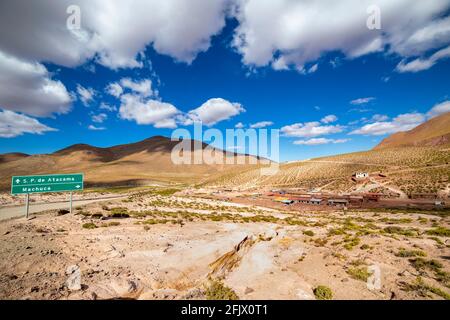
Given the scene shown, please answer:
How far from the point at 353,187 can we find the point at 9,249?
6436 cm

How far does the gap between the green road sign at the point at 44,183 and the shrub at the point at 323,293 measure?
2148cm

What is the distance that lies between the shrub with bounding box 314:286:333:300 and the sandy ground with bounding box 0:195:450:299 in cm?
35

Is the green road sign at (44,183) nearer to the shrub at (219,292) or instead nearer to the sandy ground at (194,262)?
the sandy ground at (194,262)

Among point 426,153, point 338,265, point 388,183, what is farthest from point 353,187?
point 338,265

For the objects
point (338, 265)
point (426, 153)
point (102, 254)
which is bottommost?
point (338, 265)

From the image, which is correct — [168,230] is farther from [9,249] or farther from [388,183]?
[388,183]

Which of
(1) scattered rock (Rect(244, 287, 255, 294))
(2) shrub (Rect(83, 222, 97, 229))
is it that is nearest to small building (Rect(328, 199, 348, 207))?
(1) scattered rock (Rect(244, 287, 255, 294))

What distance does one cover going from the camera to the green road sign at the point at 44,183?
723 inches

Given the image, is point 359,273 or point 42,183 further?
point 42,183

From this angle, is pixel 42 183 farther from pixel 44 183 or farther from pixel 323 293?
pixel 323 293

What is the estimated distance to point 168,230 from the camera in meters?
17.4

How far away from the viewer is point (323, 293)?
29.3 ft

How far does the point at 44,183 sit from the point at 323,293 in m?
22.6

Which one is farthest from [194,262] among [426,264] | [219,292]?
[426,264]
